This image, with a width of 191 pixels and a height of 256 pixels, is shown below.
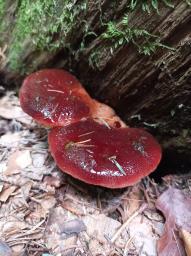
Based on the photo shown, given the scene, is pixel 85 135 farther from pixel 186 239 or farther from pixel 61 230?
pixel 186 239

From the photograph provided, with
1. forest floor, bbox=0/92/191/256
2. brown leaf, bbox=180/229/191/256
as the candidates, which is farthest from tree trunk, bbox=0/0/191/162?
brown leaf, bbox=180/229/191/256

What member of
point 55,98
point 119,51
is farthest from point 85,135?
point 119,51

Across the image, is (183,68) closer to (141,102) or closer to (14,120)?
(141,102)

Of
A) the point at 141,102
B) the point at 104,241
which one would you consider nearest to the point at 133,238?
the point at 104,241

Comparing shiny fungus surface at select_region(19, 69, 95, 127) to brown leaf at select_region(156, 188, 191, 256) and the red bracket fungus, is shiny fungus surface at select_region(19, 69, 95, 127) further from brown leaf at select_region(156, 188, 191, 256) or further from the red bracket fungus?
brown leaf at select_region(156, 188, 191, 256)

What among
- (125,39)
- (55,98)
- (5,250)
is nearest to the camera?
(5,250)

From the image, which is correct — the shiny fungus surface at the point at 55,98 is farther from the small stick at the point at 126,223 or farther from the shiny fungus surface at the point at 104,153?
the small stick at the point at 126,223

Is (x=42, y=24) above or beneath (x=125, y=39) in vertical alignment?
beneath
